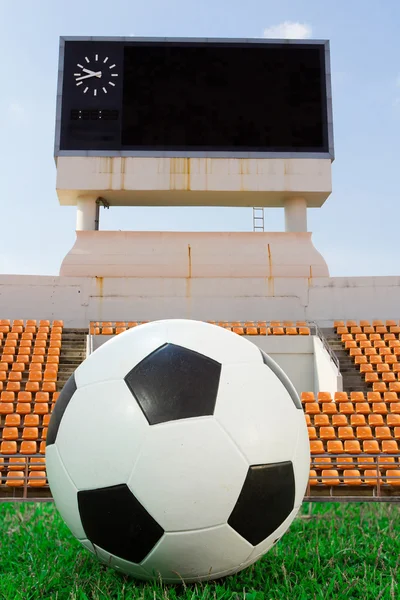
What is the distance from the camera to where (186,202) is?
15.6 metres

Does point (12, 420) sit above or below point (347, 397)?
below

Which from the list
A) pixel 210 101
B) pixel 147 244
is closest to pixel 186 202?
pixel 147 244

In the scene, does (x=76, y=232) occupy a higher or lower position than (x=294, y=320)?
higher

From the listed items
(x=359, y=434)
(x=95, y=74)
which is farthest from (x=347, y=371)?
(x=95, y=74)

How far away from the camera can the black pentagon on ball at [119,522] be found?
6.99 feet

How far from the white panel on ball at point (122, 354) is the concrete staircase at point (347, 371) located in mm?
9117

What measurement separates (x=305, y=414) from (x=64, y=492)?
6888 millimetres

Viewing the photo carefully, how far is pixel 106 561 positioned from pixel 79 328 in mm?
11785

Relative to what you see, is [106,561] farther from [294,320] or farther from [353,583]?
[294,320]

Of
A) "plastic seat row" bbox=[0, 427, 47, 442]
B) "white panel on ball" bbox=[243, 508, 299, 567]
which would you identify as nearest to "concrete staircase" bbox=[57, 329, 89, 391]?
"plastic seat row" bbox=[0, 427, 47, 442]

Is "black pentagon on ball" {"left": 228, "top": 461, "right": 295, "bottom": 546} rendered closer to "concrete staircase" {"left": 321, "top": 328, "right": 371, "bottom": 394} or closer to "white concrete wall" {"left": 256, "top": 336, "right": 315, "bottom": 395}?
"concrete staircase" {"left": 321, "top": 328, "right": 371, "bottom": 394}

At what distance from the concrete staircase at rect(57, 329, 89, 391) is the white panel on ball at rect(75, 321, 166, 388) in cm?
835

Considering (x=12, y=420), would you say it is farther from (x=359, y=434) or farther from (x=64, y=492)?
(x=64, y=492)

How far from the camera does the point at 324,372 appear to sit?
11.2m
